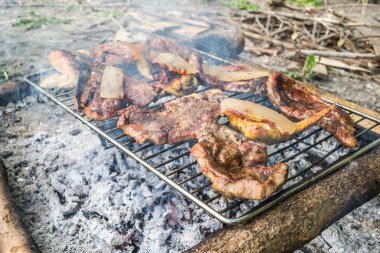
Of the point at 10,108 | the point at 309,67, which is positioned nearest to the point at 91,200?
the point at 10,108

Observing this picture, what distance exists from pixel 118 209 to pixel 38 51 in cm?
424

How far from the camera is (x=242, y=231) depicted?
87.1 inches

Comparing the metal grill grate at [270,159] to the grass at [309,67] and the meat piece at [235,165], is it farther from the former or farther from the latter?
the grass at [309,67]

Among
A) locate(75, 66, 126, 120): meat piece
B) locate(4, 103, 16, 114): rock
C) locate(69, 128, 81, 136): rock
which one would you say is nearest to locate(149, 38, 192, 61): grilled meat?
locate(75, 66, 126, 120): meat piece

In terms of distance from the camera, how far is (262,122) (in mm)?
2832

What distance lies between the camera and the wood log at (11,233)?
2230mm

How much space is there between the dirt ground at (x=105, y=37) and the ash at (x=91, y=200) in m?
1.11

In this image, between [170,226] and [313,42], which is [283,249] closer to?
[170,226]

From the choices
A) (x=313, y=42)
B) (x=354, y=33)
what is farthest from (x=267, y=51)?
(x=354, y=33)

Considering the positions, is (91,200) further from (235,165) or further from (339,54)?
(339,54)

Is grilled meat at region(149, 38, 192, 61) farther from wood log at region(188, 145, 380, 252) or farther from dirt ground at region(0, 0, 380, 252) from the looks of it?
wood log at region(188, 145, 380, 252)

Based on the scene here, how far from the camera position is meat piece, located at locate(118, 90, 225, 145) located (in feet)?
9.45

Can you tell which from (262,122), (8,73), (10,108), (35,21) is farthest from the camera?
(35,21)

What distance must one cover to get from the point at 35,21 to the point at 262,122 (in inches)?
253
